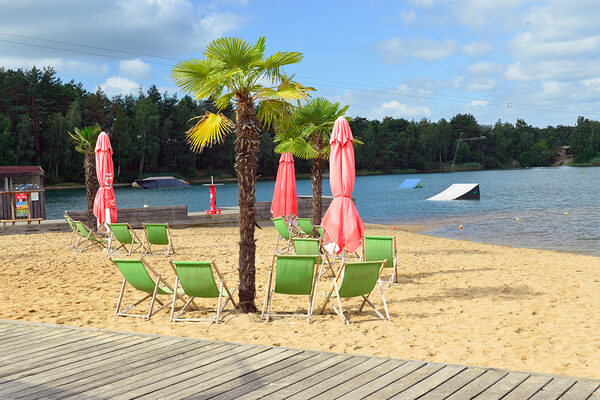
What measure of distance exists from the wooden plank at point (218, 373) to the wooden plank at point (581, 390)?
183cm

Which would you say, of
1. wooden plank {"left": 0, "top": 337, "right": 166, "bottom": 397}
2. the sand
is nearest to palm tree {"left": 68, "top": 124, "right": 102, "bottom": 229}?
the sand

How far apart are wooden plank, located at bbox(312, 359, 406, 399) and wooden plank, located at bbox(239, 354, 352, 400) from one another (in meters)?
0.25

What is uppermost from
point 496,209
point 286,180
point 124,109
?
point 124,109

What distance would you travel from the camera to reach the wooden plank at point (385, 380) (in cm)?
329

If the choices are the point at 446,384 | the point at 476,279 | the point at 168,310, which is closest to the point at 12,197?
the point at 168,310

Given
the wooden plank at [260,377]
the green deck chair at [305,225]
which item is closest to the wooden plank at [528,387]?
the wooden plank at [260,377]

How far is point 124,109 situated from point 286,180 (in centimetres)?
7309

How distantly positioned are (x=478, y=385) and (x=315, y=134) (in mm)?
8939

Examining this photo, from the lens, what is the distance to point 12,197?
15.5 meters

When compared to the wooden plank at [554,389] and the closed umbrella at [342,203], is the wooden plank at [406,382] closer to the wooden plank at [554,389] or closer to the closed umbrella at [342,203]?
the wooden plank at [554,389]

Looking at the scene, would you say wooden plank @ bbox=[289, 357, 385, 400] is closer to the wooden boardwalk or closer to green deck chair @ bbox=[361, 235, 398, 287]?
the wooden boardwalk

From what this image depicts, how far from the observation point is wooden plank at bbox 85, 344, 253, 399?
337cm

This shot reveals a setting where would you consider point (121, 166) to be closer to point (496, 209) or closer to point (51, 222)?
point (496, 209)

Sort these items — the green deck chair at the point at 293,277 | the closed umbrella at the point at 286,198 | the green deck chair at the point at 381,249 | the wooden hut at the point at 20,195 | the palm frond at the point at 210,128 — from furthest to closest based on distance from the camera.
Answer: the wooden hut at the point at 20,195
the closed umbrella at the point at 286,198
the green deck chair at the point at 381,249
the palm frond at the point at 210,128
the green deck chair at the point at 293,277
